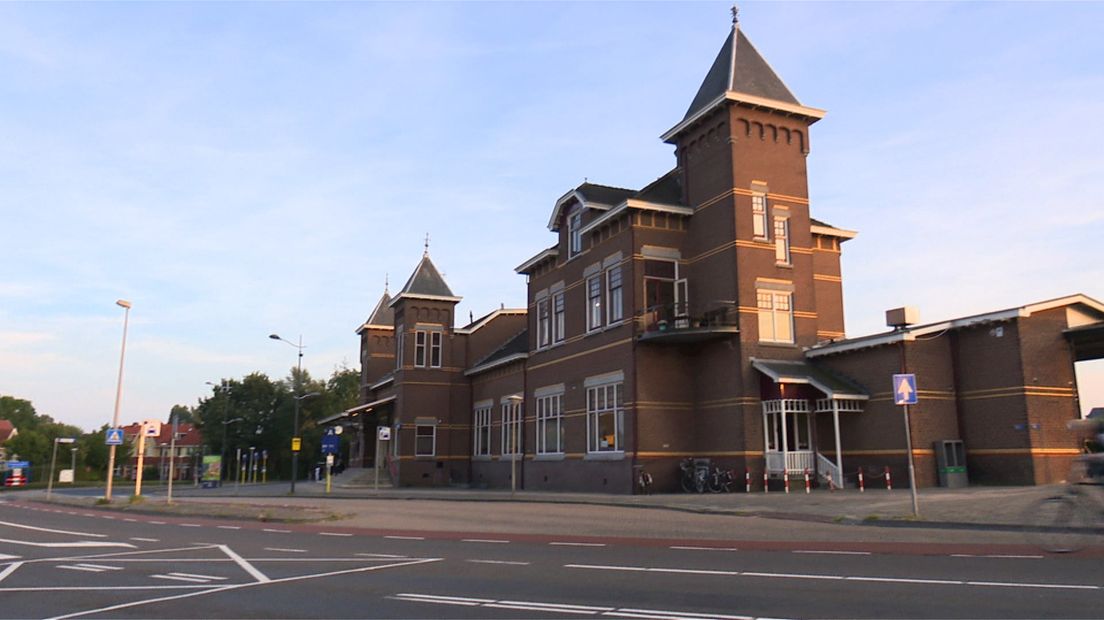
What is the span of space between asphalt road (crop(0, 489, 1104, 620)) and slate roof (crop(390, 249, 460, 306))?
31.2m

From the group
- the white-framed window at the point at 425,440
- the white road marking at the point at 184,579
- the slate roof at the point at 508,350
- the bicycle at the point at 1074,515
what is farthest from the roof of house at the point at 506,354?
the bicycle at the point at 1074,515

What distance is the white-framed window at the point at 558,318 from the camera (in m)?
35.9

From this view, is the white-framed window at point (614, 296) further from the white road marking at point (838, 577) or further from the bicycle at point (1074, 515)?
the bicycle at point (1074, 515)

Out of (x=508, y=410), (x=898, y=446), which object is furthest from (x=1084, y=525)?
(x=508, y=410)

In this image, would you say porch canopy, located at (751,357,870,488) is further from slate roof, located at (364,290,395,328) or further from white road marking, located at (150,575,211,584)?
slate roof, located at (364,290,395,328)

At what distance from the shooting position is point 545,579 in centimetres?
1011

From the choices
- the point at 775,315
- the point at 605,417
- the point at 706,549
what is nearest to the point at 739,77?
the point at 775,315

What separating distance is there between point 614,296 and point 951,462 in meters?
12.8

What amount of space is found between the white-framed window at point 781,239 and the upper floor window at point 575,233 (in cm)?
841

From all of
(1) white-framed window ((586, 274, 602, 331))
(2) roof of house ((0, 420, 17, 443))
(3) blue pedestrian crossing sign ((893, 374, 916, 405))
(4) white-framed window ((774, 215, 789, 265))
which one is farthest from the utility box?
(2) roof of house ((0, 420, 17, 443))

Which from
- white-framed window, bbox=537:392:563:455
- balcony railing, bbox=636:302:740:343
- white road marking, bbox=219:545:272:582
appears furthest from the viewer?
white-framed window, bbox=537:392:563:455

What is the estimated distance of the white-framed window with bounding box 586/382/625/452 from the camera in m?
30.1

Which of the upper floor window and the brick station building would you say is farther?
the upper floor window

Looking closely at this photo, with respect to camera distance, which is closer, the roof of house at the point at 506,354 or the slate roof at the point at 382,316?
the roof of house at the point at 506,354
